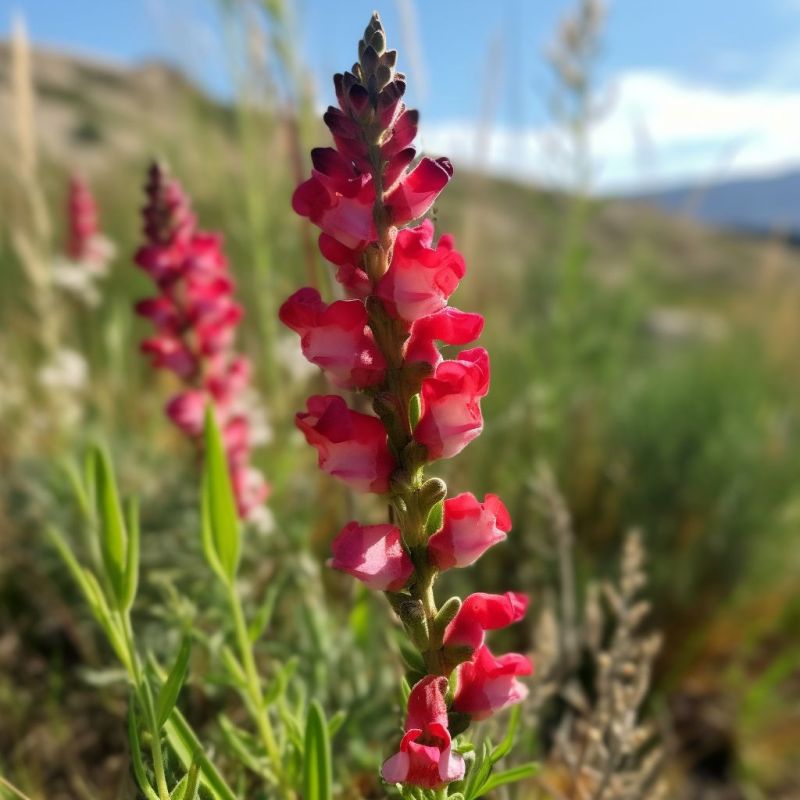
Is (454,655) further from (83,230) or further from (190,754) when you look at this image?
(83,230)

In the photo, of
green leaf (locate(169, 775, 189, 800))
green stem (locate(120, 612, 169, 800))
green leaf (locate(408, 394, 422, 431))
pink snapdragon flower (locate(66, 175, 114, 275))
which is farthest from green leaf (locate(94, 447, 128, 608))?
pink snapdragon flower (locate(66, 175, 114, 275))

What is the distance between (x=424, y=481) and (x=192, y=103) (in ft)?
12.2

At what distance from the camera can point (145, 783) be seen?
638 mm

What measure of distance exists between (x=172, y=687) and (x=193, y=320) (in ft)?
3.16

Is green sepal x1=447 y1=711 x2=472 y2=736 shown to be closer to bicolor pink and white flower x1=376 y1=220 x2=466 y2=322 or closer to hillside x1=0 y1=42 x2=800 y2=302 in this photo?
bicolor pink and white flower x1=376 y1=220 x2=466 y2=322

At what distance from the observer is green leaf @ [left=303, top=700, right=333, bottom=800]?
0.66m

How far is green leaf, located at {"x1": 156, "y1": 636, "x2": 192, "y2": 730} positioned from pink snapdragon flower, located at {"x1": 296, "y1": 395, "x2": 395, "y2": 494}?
7.7 inches

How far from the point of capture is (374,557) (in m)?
0.65

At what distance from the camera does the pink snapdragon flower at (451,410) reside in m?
0.67

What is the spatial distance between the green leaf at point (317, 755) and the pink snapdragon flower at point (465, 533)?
16 centimetres

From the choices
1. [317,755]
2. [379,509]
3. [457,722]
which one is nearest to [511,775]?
[457,722]

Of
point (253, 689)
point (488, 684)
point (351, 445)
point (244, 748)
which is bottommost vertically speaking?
point (244, 748)

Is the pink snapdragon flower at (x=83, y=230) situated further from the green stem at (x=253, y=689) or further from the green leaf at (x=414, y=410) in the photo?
the green leaf at (x=414, y=410)

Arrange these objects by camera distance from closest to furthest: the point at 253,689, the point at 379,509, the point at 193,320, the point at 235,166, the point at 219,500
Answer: the point at 219,500
the point at 253,689
the point at 193,320
the point at 379,509
the point at 235,166
